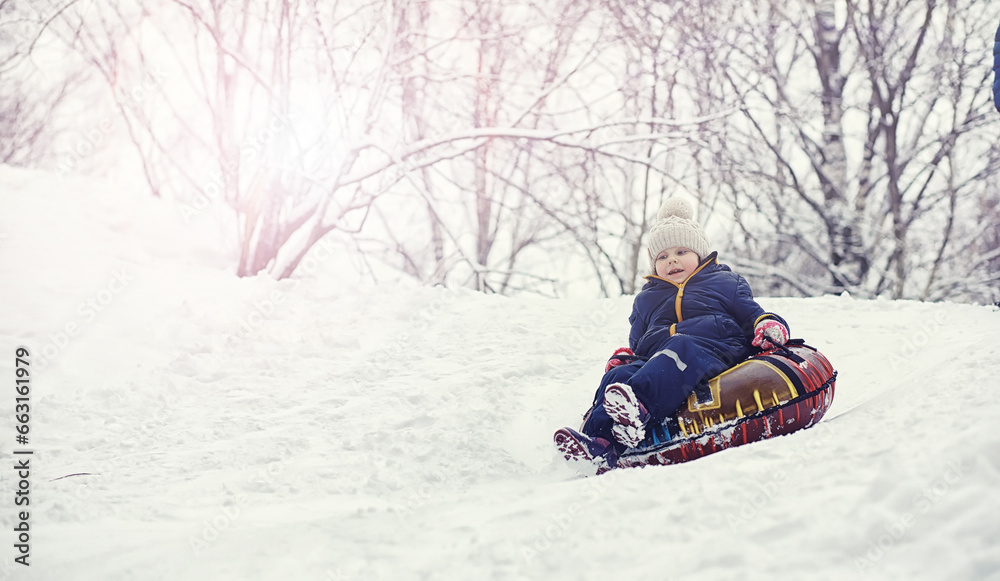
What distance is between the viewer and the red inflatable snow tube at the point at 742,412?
8.63 feet

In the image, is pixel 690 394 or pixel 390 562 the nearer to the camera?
pixel 390 562

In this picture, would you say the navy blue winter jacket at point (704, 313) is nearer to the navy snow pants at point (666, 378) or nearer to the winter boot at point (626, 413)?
the navy snow pants at point (666, 378)

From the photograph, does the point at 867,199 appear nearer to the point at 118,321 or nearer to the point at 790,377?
the point at 790,377

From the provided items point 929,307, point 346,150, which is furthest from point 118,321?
point 929,307

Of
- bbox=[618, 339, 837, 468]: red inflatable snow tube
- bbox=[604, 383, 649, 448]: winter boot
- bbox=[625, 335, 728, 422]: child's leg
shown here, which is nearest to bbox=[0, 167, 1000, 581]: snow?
bbox=[618, 339, 837, 468]: red inflatable snow tube

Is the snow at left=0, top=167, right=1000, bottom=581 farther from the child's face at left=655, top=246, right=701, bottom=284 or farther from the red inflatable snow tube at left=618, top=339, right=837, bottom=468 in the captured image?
the child's face at left=655, top=246, right=701, bottom=284

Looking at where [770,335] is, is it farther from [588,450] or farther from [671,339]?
[588,450]

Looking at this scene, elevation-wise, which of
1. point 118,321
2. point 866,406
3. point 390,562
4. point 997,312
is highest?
point 118,321

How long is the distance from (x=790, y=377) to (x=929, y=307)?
2899 mm

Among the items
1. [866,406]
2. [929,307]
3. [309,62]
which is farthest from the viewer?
[309,62]

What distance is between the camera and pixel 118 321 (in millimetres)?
4301

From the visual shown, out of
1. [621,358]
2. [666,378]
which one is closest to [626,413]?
[666,378]

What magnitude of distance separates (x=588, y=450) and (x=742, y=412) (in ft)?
2.00

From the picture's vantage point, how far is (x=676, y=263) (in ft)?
10.9
